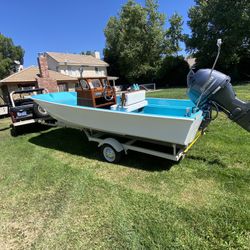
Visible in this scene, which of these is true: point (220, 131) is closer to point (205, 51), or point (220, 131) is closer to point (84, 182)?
point (84, 182)

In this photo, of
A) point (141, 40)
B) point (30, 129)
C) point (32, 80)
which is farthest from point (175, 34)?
point (30, 129)

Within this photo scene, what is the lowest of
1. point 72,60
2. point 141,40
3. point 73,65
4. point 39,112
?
point 39,112

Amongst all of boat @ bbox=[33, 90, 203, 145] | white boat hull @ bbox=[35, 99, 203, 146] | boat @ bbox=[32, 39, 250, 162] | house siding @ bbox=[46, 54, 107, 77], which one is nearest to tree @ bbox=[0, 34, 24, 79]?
house siding @ bbox=[46, 54, 107, 77]

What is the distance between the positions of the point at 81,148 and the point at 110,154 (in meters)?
1.12

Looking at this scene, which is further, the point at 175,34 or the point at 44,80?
the point at 175,34

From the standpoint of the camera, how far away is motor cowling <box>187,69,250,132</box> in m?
2.82

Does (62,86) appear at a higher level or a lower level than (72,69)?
lower

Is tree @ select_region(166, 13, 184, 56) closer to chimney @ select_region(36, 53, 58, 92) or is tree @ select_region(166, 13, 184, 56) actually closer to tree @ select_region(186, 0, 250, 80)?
tree @ select_region(186, 0, 250, 80)

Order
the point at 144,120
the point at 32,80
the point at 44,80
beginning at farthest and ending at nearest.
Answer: the point at 32,80, the point at 44,80, the point at 144,120

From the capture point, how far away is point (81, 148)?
14.8 ft

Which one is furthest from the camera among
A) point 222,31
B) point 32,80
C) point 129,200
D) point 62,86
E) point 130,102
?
point 222,31

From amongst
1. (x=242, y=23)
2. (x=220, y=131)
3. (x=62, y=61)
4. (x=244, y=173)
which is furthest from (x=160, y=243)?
(x=62, y=61)

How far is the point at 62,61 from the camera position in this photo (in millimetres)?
25531

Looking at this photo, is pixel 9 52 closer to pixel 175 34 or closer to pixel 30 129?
pixel 175 34
